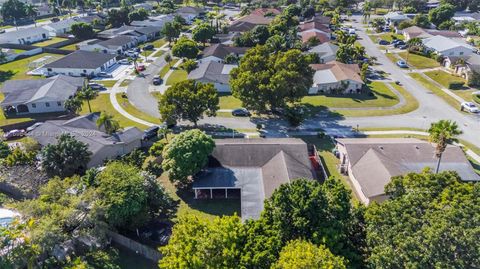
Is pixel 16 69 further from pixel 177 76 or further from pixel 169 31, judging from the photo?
pixel 177 76

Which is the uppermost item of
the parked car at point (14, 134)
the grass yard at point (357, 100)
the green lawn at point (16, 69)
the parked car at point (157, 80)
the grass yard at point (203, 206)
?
the green lawn at point (16, 69)

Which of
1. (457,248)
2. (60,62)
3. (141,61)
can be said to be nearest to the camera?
(457,248)

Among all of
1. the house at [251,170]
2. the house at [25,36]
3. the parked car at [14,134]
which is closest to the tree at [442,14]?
the house at [251,170]

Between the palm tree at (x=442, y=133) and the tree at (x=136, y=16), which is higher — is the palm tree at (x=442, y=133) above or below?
below

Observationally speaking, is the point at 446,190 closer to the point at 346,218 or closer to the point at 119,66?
the point at 346,218

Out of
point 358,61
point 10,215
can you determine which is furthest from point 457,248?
point 358,61

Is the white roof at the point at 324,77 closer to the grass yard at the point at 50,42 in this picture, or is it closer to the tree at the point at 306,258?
the tree at the point at 306,258
